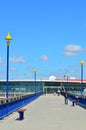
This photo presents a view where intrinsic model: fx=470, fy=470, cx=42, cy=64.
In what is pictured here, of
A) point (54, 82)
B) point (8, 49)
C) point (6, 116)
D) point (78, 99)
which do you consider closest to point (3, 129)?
point (6, 116)

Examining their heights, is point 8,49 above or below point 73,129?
above

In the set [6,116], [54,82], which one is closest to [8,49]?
[6,116]

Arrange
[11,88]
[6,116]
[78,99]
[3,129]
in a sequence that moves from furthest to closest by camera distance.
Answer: [11,88]
[78,99]
[6,116]
[3,129]

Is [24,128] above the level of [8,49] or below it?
below

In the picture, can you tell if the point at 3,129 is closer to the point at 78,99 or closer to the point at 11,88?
the point at 78,99

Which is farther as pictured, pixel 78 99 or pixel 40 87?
pixel 40 87

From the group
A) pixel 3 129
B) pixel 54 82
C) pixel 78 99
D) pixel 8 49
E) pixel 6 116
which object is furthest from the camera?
pixel 54 82

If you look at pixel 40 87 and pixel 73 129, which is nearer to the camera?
pixel 73 129

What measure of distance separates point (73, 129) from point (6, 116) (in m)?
9.77

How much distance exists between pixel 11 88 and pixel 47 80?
20.1 metres

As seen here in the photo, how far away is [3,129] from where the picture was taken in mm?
20438

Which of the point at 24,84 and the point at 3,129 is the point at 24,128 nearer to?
the point at 3,129

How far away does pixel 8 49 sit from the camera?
117 feet

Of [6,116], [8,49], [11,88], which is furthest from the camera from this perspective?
[11,88]
